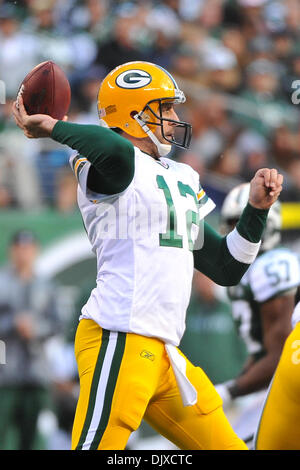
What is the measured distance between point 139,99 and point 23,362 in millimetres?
3676

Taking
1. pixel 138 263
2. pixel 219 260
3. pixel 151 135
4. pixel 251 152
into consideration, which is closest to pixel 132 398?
pixel 138 263

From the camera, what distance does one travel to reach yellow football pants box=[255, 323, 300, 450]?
3.46 metres

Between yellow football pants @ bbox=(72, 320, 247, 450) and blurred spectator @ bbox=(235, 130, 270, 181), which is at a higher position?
yellow football pants @ bbox=(72, 320, 247, 450)

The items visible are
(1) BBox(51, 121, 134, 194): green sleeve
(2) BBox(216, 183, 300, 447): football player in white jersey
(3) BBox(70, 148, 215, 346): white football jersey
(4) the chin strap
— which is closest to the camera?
(1) BBox(51, 121, 134, 194): green sleeve

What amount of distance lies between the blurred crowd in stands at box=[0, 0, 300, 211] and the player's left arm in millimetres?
3799

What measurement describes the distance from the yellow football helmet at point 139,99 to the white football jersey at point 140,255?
0.61 ft

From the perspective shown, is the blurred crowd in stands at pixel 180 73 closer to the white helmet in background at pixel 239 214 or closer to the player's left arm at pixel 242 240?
the white helmet in background at pixel 239 214

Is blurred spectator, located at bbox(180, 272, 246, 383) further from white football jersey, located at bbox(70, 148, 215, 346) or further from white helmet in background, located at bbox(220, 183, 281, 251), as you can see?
white football jersey, located at bbox(70, 148, 215, 346)

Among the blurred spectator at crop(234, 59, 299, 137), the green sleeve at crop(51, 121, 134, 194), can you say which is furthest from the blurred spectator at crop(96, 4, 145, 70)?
the green sleeve at crop(51, 121, 134, 194)

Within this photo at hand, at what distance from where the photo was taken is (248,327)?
4.48 m

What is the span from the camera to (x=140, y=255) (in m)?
3.14

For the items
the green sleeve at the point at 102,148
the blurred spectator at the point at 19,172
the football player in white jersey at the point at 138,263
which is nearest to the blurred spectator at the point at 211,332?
the blurred spectator at the point at 19,172

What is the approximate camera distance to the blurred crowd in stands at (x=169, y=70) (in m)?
6.86

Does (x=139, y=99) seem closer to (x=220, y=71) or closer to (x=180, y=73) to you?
(x=180, y=73)
